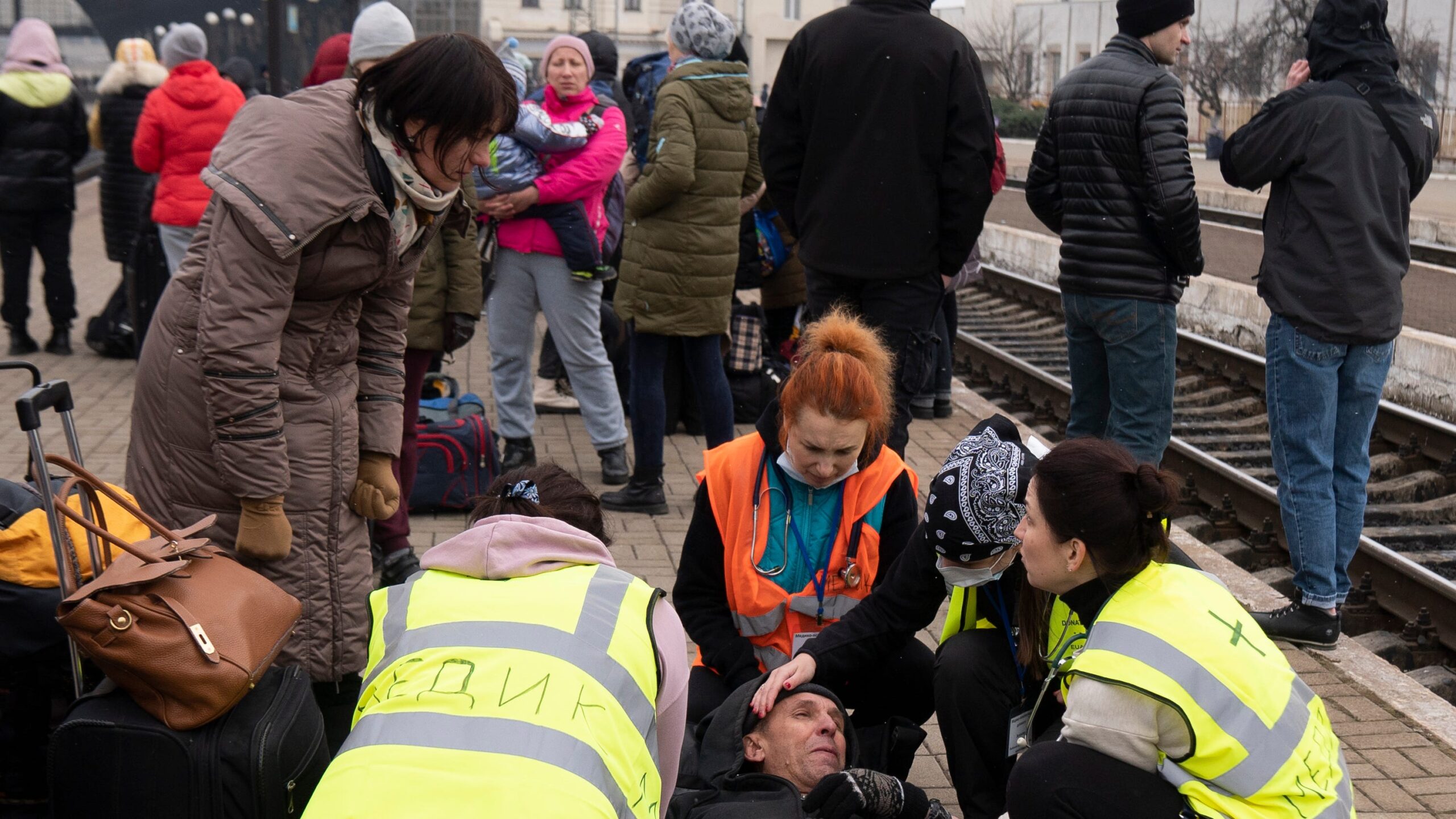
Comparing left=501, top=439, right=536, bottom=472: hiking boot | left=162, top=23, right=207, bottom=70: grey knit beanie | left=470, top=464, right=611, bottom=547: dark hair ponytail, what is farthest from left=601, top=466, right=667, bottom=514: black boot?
left=162, top=23, right=207, bottom=70: grey knit beanie

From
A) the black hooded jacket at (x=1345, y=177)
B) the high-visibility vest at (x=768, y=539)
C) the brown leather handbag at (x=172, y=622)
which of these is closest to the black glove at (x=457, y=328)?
the high-visibility vest at (x=768, y=539)

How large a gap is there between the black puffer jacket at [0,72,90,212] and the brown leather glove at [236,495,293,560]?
6561 mm

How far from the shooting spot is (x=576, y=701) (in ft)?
7.85

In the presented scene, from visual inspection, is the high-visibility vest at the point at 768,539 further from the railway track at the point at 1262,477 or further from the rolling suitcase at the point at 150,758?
the railway track at the point at 1262,477

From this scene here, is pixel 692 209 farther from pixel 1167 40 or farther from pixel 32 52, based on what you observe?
pixel 32 52

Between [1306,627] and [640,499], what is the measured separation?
8.86 feet

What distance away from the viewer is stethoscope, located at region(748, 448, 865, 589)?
3.78 m

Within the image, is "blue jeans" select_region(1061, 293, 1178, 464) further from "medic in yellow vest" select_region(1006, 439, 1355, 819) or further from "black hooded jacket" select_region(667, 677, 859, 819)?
"medic in yellow vest" select_region(1006, 439, 1355, 819)

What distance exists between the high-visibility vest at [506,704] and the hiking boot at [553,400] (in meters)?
5.44

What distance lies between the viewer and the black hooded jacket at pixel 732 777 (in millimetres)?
3189

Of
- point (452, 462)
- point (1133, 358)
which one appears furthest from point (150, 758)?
point (1133, 358)

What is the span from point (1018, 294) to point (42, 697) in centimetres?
1044

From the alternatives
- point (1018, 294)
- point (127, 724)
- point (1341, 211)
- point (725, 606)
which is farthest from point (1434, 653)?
point (1018, 294)

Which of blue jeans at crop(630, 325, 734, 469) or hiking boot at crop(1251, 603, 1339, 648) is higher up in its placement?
blue jeans at crop(630, 325, 734, 469)
